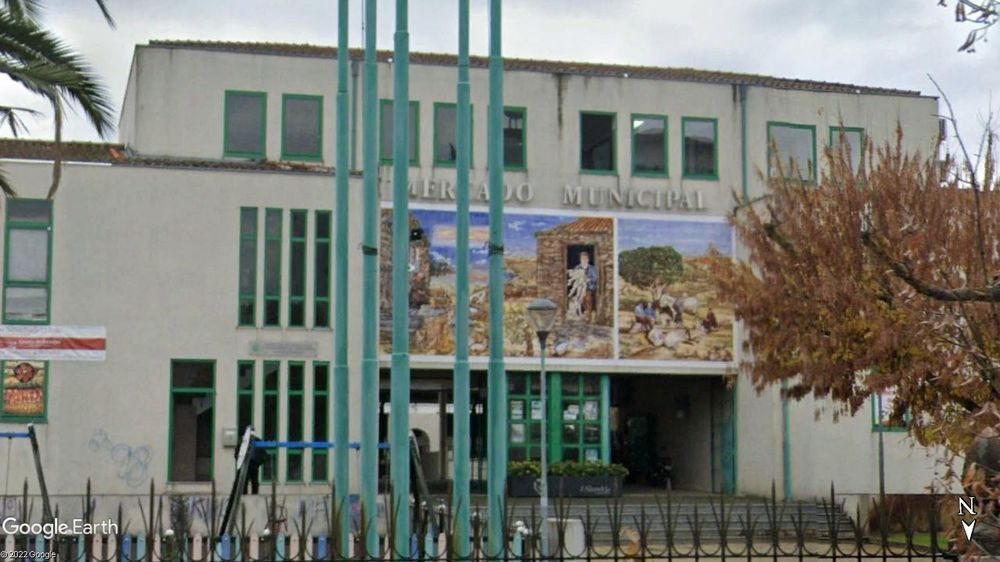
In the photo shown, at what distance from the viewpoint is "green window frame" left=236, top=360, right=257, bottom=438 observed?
3334 cm

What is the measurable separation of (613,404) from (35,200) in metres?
20.3

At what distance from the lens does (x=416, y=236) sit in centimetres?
3538

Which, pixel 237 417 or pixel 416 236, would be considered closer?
pixel 237 417

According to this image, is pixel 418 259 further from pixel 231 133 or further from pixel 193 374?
pixel 193 374

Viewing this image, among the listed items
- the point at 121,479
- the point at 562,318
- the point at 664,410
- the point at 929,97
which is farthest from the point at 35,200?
the point at 929,97

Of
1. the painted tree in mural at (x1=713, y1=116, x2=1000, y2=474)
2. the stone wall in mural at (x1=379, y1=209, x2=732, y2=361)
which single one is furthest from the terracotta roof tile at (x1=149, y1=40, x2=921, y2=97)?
the painted tree in mural at (x1=713, y1=116, x2=1000, y2=474)

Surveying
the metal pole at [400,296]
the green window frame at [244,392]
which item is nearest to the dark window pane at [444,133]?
the green window frame at [244,392]

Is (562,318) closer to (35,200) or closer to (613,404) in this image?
(613,404)

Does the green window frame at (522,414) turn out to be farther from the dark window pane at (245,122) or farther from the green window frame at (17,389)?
the green window frame at (17,389)

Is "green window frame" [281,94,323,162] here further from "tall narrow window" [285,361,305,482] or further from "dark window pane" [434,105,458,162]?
"tall narrow window" [285,361,305,482]

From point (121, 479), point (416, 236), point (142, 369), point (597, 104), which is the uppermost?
point (597, 104)

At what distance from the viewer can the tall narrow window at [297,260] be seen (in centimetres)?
3422

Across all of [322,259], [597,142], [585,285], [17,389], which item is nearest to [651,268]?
[585,285]

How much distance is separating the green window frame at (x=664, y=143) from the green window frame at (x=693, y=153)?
A: 435 millimetres
